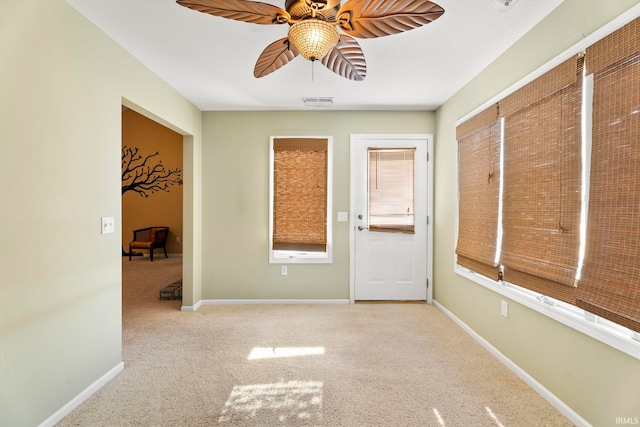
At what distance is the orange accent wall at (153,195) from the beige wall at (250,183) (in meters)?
4.36

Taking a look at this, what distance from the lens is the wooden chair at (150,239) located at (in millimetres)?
7242

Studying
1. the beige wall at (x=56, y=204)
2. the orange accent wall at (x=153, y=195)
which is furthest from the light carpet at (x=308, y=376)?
the orange accent wall at (x=153, y=195)

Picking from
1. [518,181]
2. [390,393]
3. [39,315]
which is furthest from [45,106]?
[518,181]

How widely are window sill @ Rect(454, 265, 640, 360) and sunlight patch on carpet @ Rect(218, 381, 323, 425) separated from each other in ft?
5.03

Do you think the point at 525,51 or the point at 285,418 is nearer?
the point at 285,418

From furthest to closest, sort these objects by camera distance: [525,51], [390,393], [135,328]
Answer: [135,328] → [525,51] → [390,393]

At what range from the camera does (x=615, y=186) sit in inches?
62.8

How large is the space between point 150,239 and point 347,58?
7.08 meters

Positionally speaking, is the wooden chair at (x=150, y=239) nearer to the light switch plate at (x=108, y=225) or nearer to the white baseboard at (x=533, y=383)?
the light switch plate at (x=108, y=225)

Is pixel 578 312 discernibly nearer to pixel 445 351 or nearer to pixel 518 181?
pixel 518 181

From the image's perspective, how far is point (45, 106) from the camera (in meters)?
1.83

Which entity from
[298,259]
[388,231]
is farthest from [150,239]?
[388,231]

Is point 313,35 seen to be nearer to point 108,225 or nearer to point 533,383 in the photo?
point 108,225

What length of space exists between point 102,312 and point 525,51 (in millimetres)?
3483
